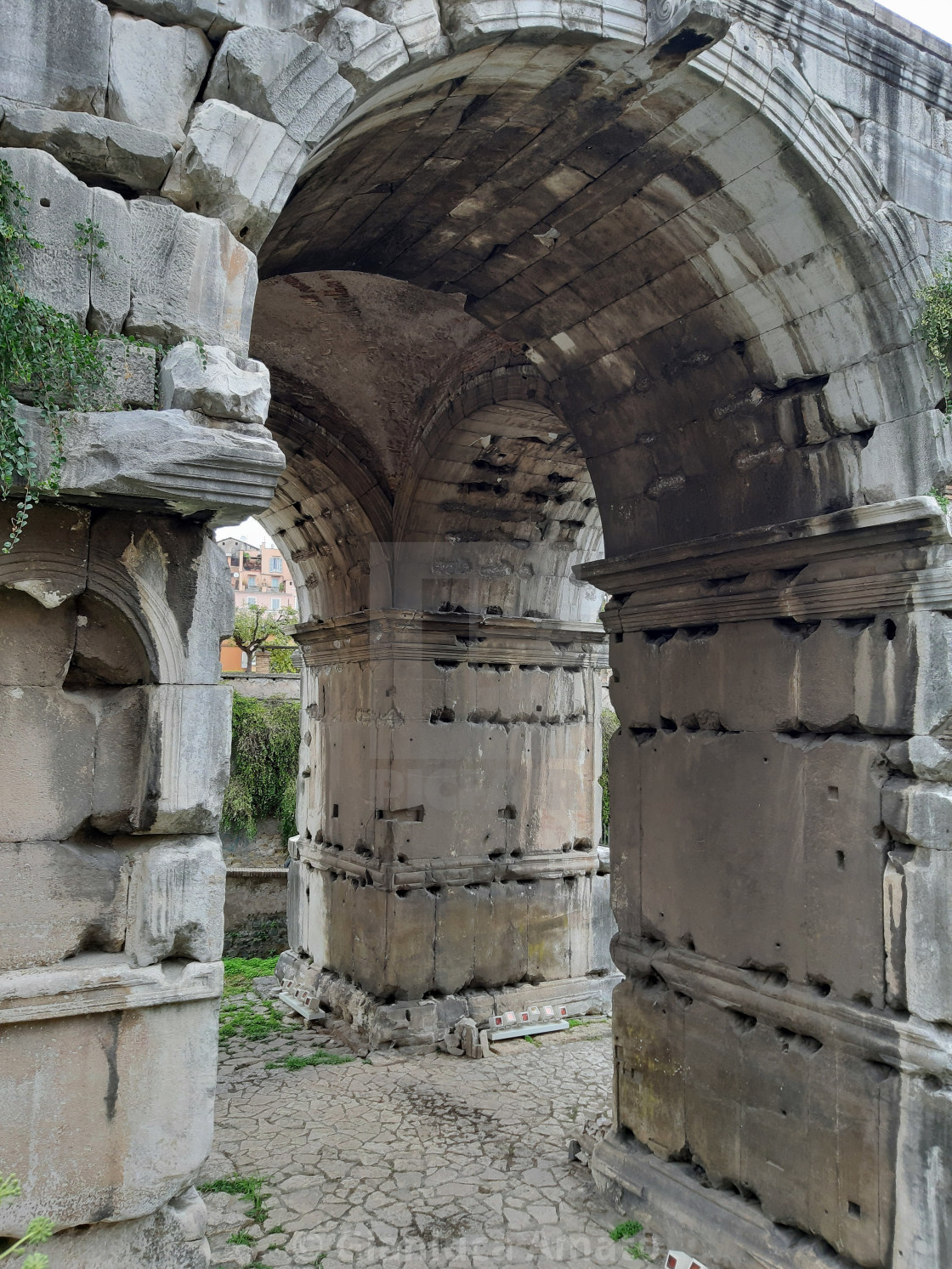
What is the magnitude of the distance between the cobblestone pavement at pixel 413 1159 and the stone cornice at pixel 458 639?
120 inches

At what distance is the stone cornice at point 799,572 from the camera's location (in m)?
3.89

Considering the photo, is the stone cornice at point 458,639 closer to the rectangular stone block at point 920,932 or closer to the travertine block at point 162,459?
the rectangular stone block at point 920,932

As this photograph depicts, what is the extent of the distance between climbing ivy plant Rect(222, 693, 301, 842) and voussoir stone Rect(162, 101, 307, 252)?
10.4 meters

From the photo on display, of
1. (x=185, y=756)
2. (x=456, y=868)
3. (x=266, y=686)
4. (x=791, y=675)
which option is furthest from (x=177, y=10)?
(x=266, y=686)

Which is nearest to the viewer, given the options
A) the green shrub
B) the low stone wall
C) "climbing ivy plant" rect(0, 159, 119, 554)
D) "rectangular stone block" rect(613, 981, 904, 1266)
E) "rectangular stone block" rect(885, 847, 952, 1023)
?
"climbing ivy plant" rect(0, 159, 119, 554)

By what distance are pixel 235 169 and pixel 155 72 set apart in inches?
13.1

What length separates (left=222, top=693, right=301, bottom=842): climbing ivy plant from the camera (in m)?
12.7

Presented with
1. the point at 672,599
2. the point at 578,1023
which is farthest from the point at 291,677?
the point at 672,599

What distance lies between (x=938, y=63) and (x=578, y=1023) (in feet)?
22.7

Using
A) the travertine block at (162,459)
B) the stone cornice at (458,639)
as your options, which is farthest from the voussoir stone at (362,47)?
the stone cornice at (458,639)

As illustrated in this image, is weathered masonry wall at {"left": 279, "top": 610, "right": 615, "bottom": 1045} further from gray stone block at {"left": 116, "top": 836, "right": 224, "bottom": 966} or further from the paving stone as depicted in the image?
gray stone block at {"left": 116, "top": 836, "right": 224, "bottom": 966}

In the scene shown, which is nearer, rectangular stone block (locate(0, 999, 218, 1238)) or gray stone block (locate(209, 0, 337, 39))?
rectangular stone block (locate(0, 999, 218, 1238))

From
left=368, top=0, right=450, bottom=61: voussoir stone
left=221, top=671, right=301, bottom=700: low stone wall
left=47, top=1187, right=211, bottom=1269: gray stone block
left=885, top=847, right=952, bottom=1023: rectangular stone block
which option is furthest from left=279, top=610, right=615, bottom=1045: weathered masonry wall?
left=221, top=671, right=301, bottom=700: low stone wall

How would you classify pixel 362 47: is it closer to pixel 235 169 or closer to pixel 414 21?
pixel 414 21
